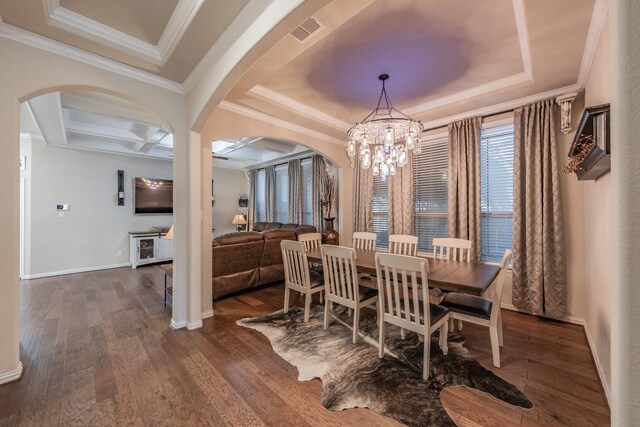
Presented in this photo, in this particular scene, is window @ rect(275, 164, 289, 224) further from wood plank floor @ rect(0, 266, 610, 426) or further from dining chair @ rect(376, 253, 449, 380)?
dining chair @ rect(376, 253, 449, 380)

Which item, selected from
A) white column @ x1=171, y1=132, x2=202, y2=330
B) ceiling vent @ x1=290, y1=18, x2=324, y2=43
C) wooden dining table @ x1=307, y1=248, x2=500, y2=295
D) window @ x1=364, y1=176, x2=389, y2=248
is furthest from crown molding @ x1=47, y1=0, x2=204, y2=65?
window @ x1=364, y1=176, x2=389, y2=248

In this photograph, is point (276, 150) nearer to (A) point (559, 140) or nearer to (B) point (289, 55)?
(B) point (289, 55)

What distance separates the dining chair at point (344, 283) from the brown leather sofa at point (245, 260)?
167 cm

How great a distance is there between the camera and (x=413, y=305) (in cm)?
208

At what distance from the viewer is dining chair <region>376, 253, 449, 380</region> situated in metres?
1.85

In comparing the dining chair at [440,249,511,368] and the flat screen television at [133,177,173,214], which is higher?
the flat screen television at [133,177,173,214]

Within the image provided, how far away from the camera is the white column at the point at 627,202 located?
0.57 m

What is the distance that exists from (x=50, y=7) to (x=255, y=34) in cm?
144

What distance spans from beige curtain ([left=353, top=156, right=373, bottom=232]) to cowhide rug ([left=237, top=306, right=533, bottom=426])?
7.13 ft

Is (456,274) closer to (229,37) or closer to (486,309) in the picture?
(486,309)

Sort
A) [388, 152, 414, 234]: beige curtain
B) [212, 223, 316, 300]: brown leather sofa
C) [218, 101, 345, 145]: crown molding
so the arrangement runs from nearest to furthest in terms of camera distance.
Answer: [218, 101, 345, 145]: crown molding
[212, 223, 316, 300]: brown leather sofa
[388, 152, 414, 234]: beige curtain

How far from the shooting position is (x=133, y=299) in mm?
3670

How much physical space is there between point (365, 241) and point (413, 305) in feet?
6.15

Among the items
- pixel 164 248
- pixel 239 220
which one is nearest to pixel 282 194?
pixel 239 220
